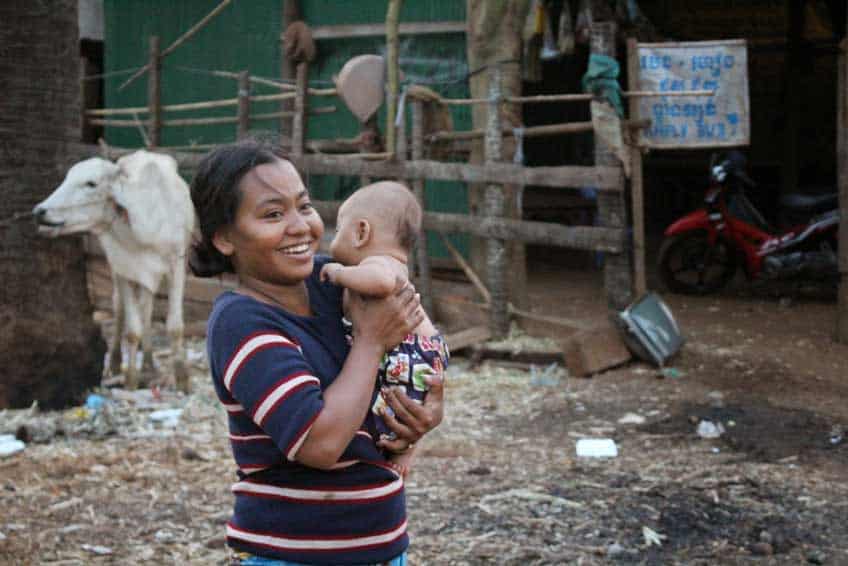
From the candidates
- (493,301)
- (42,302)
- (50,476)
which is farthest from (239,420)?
(493,301)

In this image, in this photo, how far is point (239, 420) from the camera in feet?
7.09

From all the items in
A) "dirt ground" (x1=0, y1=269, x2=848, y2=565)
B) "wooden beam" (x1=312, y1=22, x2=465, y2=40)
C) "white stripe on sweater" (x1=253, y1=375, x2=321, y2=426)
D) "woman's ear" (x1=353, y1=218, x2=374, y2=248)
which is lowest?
"dirt ground" (x1=0, y1=269, x2=848, y2=565)

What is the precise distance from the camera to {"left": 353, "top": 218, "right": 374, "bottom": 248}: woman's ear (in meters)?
2.43

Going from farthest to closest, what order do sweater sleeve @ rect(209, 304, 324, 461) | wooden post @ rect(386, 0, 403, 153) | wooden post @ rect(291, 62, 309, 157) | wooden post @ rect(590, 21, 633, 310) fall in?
wooden post @ rect(291, 62, 309, 157), wooden post @ rect(386, 0, 403, 153), wooden post @ rect(590, 21, 633, 310), sweater sleeve @ rect(209, 304, 324, 461)

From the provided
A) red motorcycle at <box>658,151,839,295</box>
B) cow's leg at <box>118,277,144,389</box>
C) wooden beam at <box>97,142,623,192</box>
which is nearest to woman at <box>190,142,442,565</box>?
wooden beam at <box>97,142,623,192</box>

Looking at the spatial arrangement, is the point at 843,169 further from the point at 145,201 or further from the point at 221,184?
the point at 221,184

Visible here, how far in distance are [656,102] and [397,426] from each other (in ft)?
20.5

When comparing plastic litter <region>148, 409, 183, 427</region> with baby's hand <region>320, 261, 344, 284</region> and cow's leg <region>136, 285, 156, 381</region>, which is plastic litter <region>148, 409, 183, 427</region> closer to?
cow's leg <region>136, 285, 156, 381</region>

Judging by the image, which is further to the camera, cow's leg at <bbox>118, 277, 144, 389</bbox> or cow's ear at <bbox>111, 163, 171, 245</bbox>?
cow's leg at <bbox>118, 277, 144, 389</bbox>

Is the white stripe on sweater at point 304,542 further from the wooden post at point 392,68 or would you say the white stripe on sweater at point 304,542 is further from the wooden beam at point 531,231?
the wooden post at point 392,68

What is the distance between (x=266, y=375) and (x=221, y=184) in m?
0.40

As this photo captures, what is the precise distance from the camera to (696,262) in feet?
35.4

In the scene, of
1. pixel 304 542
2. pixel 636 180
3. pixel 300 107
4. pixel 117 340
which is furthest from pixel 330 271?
pixel 300 107

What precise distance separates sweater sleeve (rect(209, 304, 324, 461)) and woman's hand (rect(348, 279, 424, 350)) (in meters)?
0.13
